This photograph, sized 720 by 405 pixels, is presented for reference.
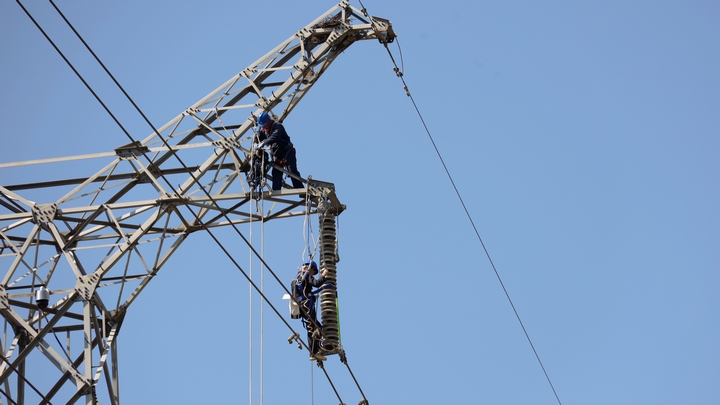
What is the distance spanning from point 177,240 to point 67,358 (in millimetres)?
2608

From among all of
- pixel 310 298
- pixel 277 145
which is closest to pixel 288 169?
pixel 277 145

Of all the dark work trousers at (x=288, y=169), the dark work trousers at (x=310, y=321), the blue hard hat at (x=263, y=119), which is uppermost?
the blue hard hat at (x=263, y=119)

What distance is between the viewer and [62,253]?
77.4 ft

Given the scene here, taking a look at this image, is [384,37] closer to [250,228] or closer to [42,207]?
[250,228]

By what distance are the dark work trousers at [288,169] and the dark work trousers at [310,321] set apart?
1955mm

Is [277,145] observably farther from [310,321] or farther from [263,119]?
[310,321]

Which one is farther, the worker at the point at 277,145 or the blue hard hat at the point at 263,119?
the blue hard hat at the point at 263,119

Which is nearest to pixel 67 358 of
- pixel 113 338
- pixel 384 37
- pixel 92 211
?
pixel 113 338

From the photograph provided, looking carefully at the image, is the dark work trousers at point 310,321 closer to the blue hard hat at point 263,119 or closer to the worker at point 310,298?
the worker at point 310,298

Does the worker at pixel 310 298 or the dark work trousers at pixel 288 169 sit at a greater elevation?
the dark work trousers at pixel 288 169

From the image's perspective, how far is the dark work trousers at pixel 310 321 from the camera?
22375 millimetres

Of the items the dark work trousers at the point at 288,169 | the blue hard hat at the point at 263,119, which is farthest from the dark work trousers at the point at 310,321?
the blue hard hat at the point at 263,119

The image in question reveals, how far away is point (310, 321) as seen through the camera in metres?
22.4

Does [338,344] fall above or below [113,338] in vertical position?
below
